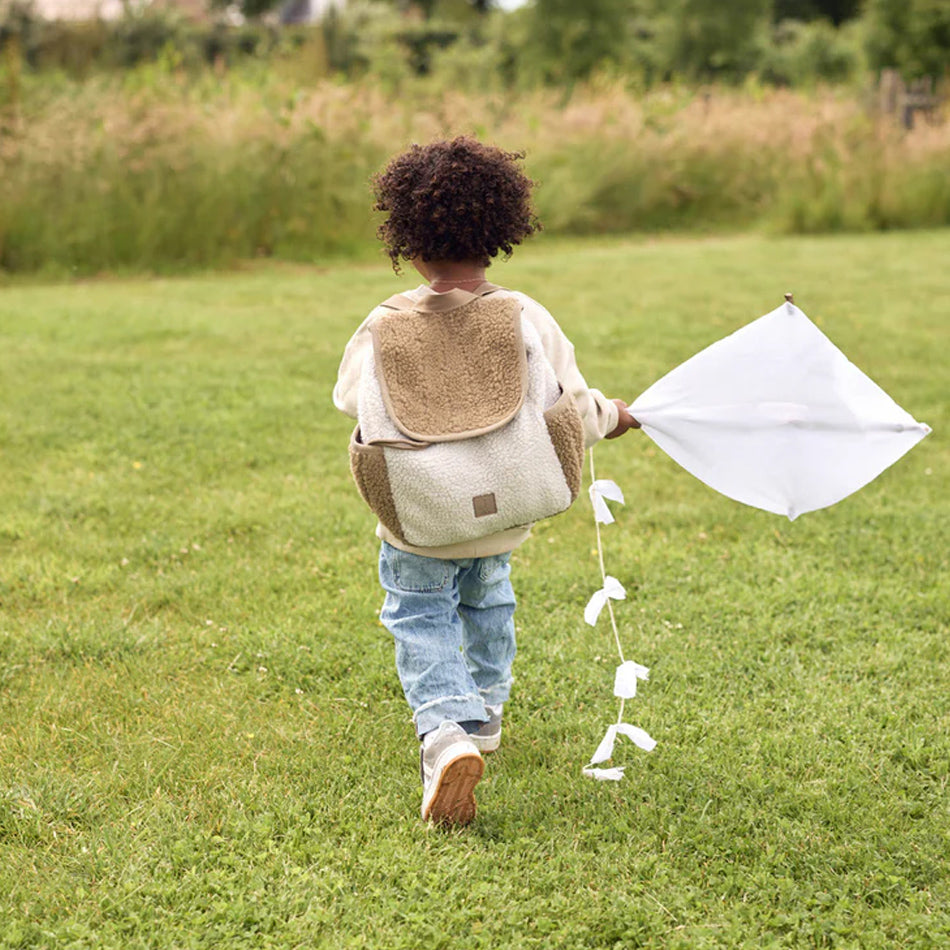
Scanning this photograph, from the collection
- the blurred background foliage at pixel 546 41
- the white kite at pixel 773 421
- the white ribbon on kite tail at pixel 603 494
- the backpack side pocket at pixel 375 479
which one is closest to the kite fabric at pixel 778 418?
the white kite at pixel 773 421

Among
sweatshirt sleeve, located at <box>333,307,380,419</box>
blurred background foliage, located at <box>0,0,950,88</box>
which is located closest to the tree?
blurred background foliage, located at <box>0,0,950,88</box>

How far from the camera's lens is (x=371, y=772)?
3.08m

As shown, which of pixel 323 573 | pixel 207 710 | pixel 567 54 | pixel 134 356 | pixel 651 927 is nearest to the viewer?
pixel 651 927

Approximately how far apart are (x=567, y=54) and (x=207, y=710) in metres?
23.4

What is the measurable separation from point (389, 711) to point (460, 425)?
111cm

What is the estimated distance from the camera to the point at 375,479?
2.64m

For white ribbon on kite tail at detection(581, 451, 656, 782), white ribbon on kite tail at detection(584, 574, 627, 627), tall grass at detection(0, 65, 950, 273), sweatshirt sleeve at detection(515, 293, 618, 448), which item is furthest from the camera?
tall grass at detection(0, 65, 950, 273)

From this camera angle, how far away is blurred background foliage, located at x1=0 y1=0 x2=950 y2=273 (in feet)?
34.3

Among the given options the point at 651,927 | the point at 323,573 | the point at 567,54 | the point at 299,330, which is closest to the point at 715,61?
the point at 567,54

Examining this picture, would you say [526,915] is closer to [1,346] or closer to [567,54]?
[1,346]

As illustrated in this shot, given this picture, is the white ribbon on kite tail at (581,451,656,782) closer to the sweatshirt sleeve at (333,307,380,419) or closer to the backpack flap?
the backpack flap

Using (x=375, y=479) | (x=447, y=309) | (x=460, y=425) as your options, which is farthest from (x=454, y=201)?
(x=375, y=479)

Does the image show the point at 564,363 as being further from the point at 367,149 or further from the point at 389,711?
the point at 367,149

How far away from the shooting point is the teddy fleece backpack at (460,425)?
2.62m
